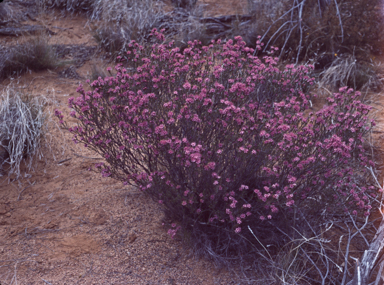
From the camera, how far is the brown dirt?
2.57 metres

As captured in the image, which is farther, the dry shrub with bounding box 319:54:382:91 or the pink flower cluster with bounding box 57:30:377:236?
the dry shrub with bounding box 319:54:382:91

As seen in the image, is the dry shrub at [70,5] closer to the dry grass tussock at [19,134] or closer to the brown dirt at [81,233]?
the dry grass tussock at [19,134]

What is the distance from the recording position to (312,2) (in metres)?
6.27

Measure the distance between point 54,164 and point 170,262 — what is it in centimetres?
201

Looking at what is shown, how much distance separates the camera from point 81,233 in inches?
116

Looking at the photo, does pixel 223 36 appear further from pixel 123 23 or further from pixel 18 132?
pixel 18 132

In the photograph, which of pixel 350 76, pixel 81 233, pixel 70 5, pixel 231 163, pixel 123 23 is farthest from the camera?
pixel 70 5

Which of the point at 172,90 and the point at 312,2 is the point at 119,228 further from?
the point at 312,2

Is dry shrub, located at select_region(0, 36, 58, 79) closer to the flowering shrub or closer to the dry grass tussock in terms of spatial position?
the dry grass tussock

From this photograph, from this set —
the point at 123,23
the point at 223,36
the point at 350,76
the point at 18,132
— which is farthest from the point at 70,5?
the point at 350,76

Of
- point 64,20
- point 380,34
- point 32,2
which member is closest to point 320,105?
point 380,34

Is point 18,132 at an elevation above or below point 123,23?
below

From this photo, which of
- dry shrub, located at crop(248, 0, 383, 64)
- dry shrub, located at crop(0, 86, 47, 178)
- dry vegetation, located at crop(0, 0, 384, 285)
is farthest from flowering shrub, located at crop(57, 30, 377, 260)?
dry shrub, located at crop(248, 0, 383, 64)

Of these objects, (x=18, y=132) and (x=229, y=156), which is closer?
(x=229, y=156)
